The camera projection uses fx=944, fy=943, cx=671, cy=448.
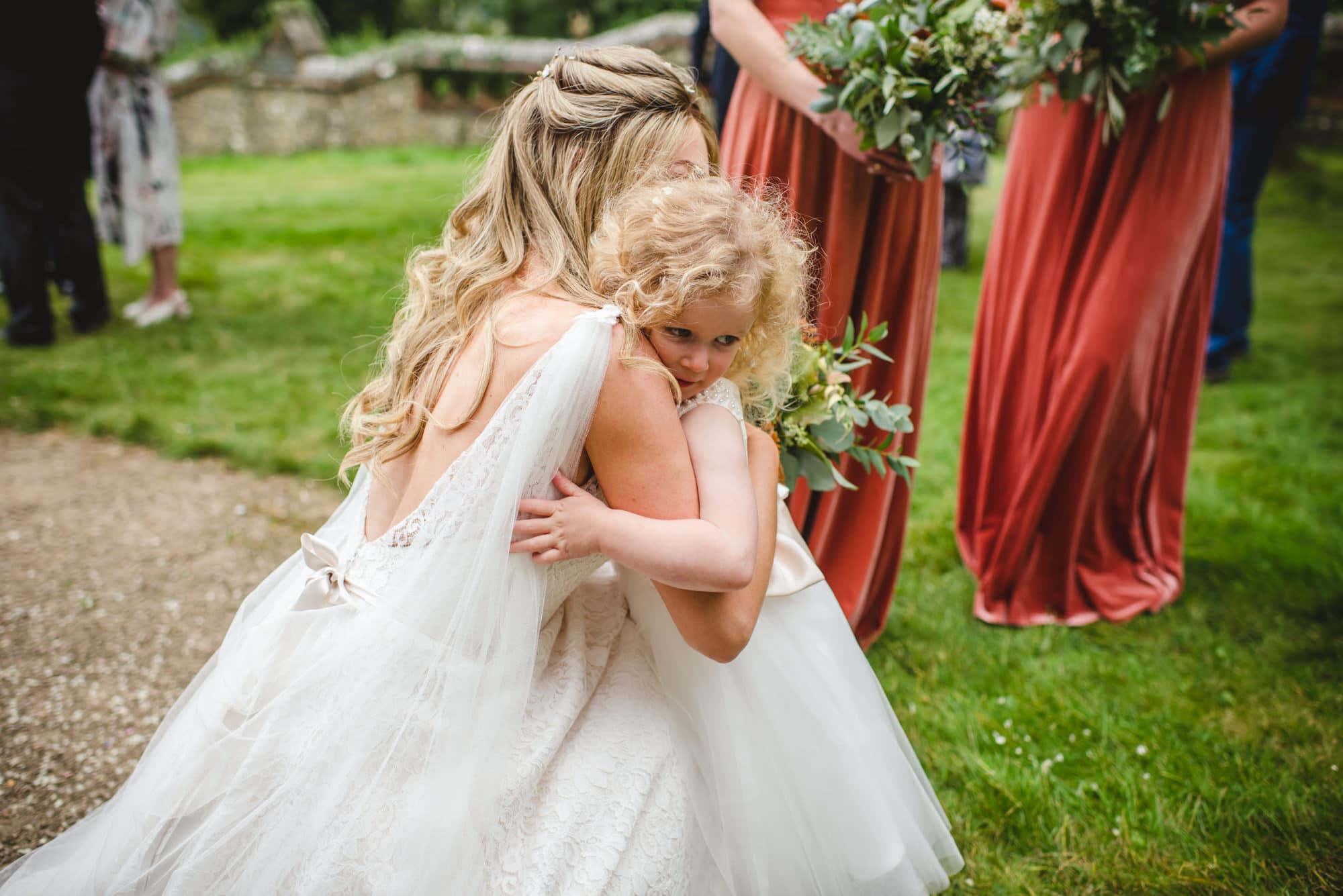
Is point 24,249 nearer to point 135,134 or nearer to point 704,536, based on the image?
point 135,134

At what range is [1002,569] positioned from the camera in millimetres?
3326

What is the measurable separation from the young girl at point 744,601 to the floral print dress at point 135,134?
5.67 m

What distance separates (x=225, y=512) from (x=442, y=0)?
34041 millimetres

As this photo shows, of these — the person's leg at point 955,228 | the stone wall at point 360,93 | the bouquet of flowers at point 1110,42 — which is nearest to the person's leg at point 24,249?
the bouquet of flowers at point 1110,42

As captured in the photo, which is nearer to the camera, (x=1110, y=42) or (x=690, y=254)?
(x=690, y=254)

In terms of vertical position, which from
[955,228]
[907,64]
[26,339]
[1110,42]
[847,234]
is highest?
[1110,42]

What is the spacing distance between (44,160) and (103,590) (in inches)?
144

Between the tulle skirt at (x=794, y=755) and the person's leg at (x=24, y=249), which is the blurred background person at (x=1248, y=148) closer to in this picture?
the tulle skirt at (x=794, y=755)

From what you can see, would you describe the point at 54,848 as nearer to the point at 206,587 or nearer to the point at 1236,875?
the point at 206,587

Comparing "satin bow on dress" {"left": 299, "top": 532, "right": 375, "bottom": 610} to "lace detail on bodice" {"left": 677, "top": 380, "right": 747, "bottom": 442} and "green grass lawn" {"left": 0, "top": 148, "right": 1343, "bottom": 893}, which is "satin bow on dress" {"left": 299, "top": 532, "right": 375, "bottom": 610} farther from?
"green grass lawn" {"left": 0, "top": 148, "right": 1343, "bottom": 893}

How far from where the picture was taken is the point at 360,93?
49.6 feet

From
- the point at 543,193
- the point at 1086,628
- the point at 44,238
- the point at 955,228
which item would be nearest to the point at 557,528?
the point at 543,193

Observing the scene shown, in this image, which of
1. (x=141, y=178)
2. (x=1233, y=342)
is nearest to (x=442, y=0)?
(x=141, y=178)

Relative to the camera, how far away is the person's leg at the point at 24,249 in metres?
5.53
